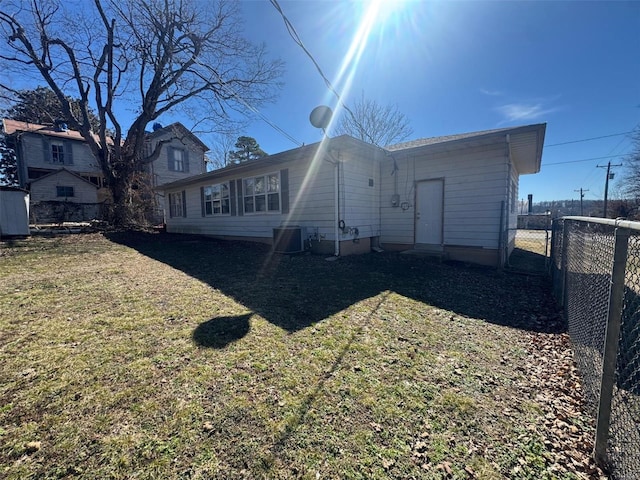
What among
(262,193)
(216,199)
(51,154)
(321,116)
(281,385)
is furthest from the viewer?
(51,154)

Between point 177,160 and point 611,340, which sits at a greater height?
point 177,160

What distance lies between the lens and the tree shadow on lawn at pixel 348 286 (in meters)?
3.95

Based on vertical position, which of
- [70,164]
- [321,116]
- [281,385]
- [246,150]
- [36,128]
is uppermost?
[246,150]

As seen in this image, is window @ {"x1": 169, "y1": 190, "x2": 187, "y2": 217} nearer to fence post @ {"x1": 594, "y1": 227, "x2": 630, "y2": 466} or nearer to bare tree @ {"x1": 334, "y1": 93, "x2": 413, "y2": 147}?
bare tree @ {"x1": 334, "y1": 93, "x2": 413, "y2": 147}

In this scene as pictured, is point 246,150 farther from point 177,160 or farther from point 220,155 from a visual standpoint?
point 177,160

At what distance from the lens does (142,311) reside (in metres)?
3.76

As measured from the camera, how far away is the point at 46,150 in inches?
869

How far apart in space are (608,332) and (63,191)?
28.6 meters

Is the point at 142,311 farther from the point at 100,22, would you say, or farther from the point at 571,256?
the point at 100,22

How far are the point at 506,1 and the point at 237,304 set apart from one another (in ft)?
28.5

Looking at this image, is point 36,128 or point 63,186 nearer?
point 63,186

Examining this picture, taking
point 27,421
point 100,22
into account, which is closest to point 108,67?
point 100,22

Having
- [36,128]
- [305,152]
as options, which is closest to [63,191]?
[36,128]

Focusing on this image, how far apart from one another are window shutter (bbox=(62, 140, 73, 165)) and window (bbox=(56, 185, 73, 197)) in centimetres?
379
